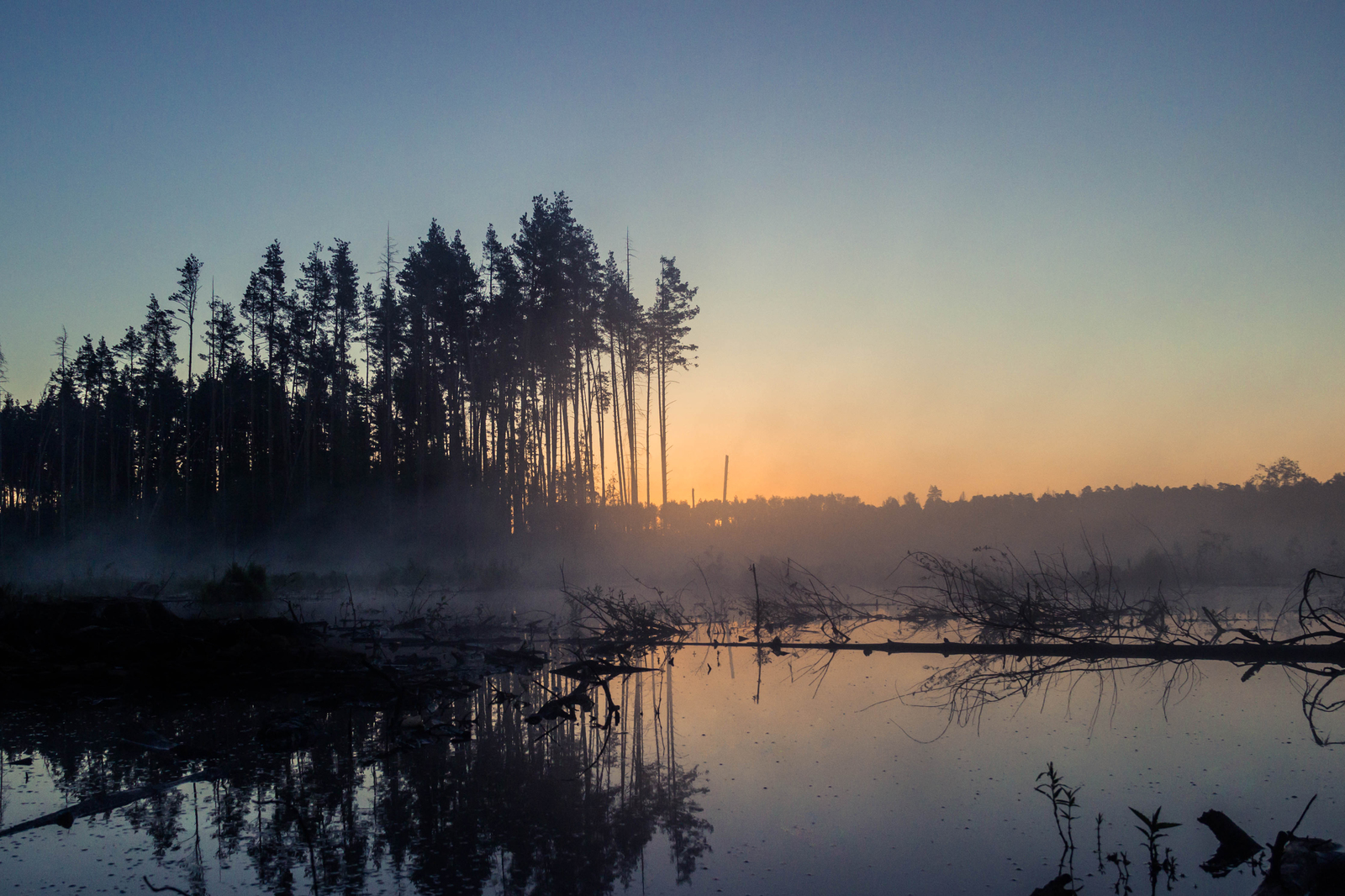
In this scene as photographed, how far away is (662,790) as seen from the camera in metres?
3.59

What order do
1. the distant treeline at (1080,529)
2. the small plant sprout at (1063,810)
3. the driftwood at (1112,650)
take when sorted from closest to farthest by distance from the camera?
the small plant sprout at (1063,810), the driftwood at (1112,650), the distant treeline at (1080,529)

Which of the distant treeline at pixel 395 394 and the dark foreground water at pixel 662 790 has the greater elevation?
the distant treeline at pixel 395 394

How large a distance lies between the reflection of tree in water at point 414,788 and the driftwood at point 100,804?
0.10m

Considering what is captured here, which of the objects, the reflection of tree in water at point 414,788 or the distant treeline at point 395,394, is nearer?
the reflection of tree in water at point 414,788

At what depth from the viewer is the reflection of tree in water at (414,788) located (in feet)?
9.03

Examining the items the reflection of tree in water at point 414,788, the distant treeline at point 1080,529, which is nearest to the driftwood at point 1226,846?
the reflection of tree in water at point 414,788

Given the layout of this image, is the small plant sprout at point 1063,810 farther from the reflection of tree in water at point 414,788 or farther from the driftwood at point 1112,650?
the driftwood at point 1112,650

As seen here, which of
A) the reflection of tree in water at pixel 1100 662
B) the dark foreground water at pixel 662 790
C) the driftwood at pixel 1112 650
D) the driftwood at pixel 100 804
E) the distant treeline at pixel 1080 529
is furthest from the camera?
the distant treeline at pixel 1080 529

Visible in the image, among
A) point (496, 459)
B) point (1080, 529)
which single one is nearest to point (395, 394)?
point (496, 459)

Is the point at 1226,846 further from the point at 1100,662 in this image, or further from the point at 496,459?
the point at 496,459

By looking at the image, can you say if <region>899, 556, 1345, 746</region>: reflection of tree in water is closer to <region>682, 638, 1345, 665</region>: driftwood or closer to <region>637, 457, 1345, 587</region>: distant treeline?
<region>682, 638, 1345, 665</region>: driftwood

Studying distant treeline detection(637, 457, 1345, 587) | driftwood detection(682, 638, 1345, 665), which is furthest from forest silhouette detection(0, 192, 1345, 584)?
driftwood detection(682, 638, 1345, 665)

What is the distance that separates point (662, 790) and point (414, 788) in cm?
128

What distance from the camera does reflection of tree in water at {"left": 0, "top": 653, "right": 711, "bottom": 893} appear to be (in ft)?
9.03
